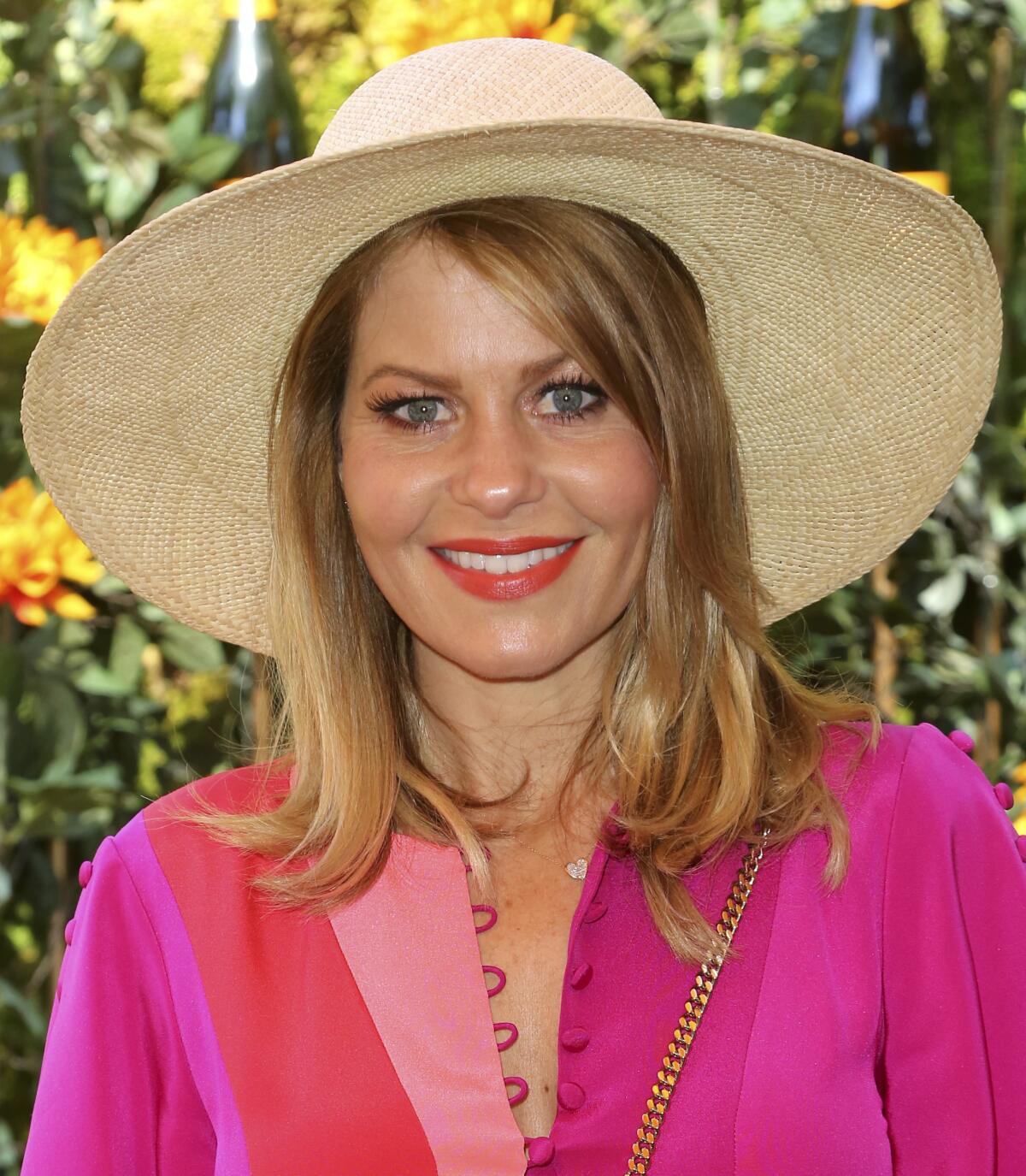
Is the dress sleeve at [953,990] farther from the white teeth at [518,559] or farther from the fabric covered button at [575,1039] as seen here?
the white teeth at [518,559]

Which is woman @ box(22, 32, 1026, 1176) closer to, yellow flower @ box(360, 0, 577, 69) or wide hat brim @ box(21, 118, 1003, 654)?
wide hat brim @ box(21, 118, 1003, 654)

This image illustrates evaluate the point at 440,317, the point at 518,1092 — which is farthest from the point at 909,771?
the point at 440,317

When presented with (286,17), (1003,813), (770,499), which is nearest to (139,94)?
(286,17)

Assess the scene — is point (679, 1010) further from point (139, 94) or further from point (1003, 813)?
point (139, 94)

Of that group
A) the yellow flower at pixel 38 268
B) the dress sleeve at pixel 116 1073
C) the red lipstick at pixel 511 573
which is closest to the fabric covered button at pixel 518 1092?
the dress sleeve at pixel 116 1073

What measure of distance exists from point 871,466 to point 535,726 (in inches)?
14.9

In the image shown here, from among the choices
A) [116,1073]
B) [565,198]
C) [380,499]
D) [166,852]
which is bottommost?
[116,1073]

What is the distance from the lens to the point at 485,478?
127 cm

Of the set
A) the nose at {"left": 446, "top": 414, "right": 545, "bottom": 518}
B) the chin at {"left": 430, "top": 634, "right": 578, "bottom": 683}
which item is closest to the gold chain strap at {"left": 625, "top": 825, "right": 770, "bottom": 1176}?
the chin at {"left": 430, "top": 634, "right": 578, "bottom": 683}

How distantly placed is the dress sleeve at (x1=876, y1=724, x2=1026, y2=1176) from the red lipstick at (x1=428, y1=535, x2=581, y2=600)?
0.33 meters

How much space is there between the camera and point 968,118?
2.11 m

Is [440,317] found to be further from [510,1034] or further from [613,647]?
[510,1034]

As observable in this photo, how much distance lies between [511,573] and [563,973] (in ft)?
1.06

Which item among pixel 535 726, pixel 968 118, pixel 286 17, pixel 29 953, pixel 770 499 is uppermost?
pixel 286 17
